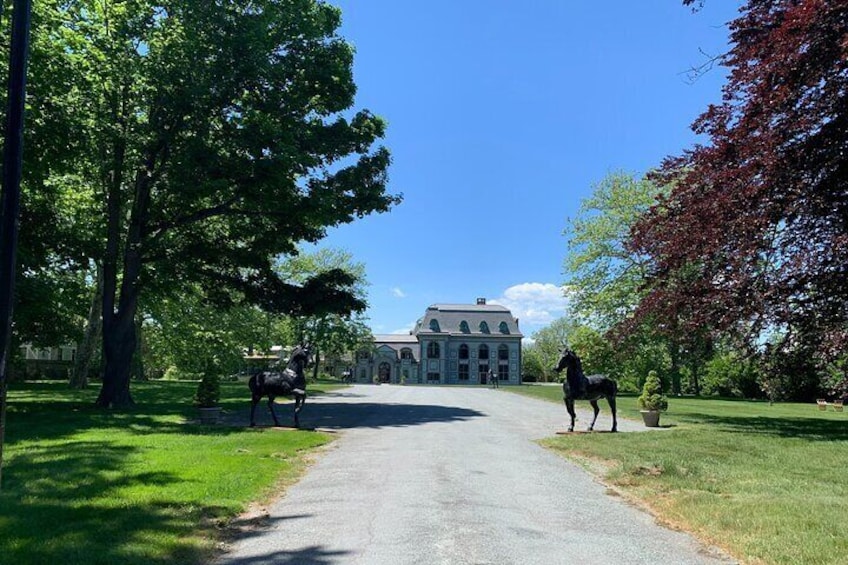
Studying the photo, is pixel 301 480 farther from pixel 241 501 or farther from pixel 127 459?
pixel 127 459

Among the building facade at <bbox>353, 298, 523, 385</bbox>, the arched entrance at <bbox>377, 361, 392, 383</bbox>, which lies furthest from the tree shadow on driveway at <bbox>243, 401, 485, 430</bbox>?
the arched entrance at <bbox>377, 361, 392, 383</bbox>

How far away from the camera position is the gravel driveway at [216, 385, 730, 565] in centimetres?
575

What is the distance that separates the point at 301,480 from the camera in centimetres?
952

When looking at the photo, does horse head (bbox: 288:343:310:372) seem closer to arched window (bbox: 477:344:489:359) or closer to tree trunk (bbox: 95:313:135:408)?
tree trunk (bbox: 95:313:135:408)

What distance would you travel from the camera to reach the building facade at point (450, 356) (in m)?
95.5

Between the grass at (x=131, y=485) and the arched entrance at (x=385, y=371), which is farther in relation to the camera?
the arched entrance at (x=385, y=371)

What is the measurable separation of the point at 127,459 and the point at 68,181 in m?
18.1

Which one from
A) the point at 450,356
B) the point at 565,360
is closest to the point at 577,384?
the point at 565,360

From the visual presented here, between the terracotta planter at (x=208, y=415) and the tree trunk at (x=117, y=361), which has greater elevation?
the tree trunk at (x=117, y=361)

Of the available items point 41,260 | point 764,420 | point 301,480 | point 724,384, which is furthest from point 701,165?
point 724,384

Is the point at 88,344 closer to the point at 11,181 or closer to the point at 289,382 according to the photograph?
the point at 289,382

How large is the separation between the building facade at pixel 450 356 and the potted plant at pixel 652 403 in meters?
75.0

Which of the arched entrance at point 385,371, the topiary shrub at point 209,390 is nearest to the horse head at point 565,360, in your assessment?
the topiary shrub at point 209,390

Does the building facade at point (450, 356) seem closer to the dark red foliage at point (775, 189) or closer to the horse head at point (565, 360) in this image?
the dark red foliage at point (775, 189)
